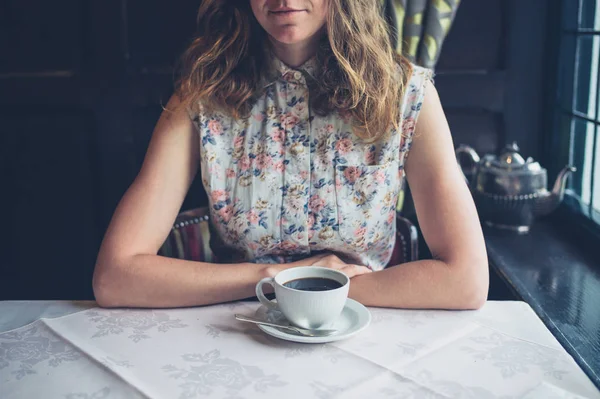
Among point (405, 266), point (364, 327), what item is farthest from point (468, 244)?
point (364, 327)

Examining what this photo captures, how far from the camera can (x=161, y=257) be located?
4.03ft

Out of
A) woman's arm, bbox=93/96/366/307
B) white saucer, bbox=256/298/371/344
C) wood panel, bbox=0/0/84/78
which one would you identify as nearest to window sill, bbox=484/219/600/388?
white saucer, bbox=256/298/371/344

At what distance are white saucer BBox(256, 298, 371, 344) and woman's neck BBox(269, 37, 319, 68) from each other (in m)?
0.64

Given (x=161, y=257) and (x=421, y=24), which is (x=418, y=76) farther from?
(x=161, y=257)

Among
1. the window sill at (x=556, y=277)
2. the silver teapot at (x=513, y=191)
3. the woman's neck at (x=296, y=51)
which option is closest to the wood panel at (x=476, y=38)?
the silver teapot at (x=513, y=191)

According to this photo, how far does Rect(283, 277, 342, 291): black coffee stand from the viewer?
0.97 metres

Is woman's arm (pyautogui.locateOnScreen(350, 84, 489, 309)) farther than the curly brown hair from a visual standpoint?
No

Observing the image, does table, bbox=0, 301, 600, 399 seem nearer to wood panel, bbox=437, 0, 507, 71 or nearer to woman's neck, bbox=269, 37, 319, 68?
woman's neck, bbox=269, 37, 319, 68

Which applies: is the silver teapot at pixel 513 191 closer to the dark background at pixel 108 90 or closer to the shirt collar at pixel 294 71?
the dark background at pixel 108 90

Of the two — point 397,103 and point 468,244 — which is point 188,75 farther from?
point 468,244

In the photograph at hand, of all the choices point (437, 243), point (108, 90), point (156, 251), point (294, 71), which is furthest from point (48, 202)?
point (437, 243)

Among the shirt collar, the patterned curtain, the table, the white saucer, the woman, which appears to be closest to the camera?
the table

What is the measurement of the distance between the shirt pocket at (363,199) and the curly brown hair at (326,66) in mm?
85

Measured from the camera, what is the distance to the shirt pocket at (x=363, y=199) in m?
1.42
